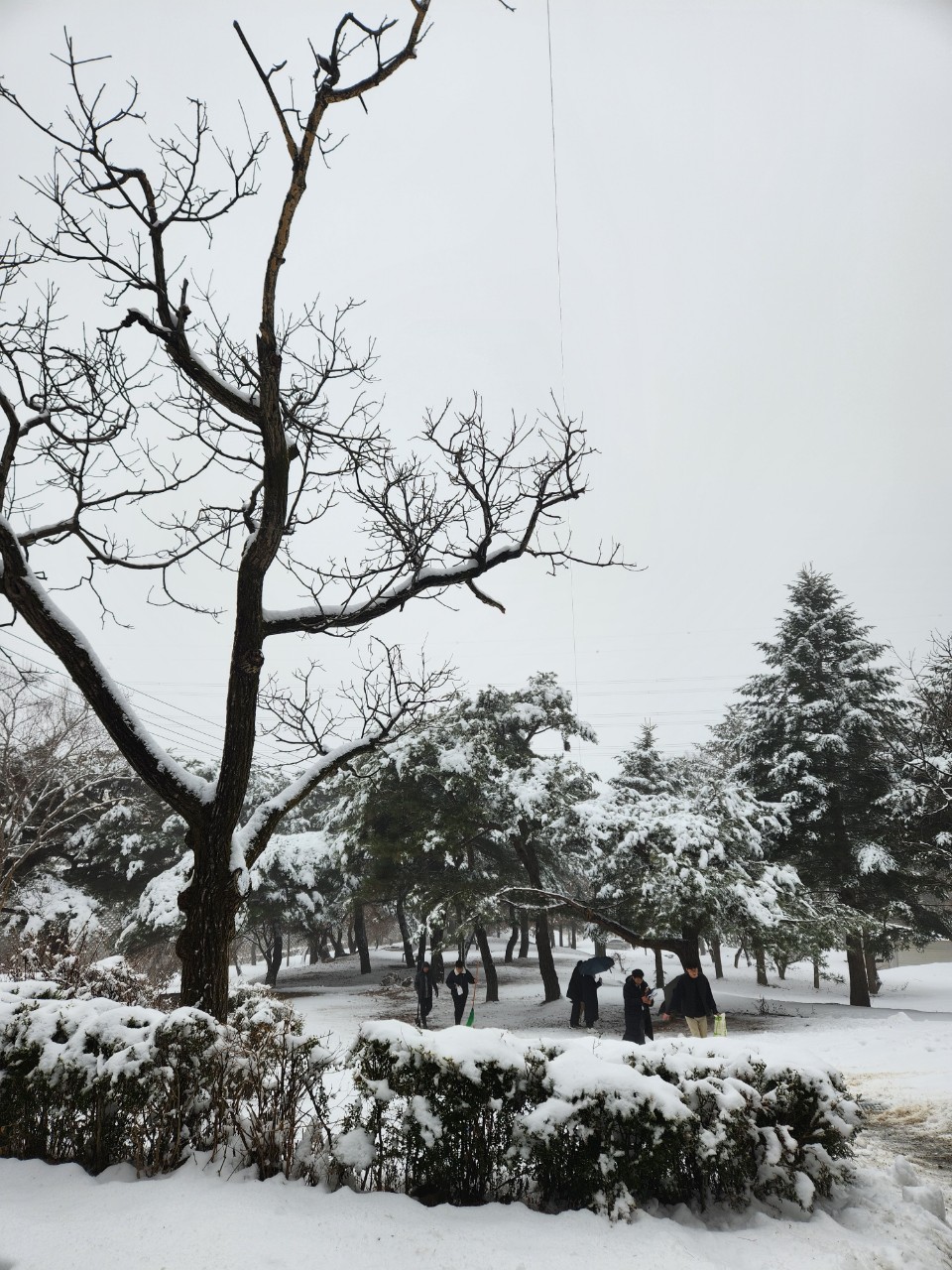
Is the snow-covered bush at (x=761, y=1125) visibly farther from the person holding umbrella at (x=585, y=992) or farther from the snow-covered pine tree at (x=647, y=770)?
the snow-covered pine tree at (x=647, y=770)

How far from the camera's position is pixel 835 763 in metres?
18.6

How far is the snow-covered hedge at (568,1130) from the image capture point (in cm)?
348

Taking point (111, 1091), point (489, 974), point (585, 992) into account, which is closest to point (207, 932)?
point (111, 1091)

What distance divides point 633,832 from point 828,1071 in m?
11.4

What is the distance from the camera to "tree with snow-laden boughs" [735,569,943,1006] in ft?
57.0

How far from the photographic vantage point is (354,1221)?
10.7ft

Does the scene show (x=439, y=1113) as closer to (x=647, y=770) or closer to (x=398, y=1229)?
(x=398, y=1229)

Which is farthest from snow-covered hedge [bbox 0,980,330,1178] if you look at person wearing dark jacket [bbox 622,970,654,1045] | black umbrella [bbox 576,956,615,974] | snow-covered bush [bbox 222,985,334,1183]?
black umbrella [bbox 576,956,615,974]

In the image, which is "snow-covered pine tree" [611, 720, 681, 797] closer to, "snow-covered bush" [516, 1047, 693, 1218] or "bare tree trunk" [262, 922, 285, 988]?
"bare tree trunk" [262, 922, 285, 988]

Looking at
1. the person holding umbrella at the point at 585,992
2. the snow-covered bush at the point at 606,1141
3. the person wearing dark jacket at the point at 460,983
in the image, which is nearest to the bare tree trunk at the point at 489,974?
the person holding umbrella at the point at 585,992

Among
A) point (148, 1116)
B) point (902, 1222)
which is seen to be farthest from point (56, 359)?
point (902, 1222)

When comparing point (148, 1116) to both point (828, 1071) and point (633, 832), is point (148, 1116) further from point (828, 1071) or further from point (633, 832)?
point (633, 832)

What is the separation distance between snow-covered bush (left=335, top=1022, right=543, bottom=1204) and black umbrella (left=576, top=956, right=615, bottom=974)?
31.8 feet

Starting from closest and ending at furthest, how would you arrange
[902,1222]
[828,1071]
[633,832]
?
[902,1222]
[828,1071]
[633,832]
